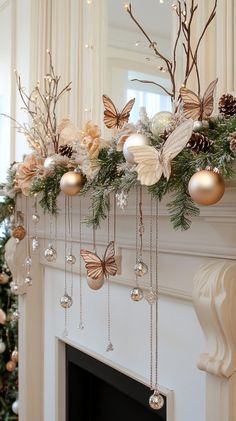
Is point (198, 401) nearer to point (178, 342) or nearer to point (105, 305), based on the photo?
point (178, 342)

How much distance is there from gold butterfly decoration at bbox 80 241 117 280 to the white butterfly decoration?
0.33 metres

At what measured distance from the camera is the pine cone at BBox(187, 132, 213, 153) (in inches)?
33.8

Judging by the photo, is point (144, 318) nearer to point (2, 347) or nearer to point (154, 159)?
point (154, 159)

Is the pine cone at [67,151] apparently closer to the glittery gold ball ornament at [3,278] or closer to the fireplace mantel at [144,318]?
the fireplace mantel at [144,318]

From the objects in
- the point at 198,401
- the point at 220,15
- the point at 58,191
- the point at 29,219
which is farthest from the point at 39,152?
the point at 198,401

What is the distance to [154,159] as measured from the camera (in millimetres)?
874

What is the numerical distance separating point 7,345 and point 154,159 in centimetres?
195

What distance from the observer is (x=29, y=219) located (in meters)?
1.92

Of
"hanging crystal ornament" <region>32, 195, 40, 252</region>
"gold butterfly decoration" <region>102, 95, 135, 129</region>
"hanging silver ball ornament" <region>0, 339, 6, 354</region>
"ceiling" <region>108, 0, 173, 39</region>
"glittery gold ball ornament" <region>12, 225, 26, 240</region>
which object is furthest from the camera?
"hanging silver ball ornament" <region>0, 339, 6, 354</region>

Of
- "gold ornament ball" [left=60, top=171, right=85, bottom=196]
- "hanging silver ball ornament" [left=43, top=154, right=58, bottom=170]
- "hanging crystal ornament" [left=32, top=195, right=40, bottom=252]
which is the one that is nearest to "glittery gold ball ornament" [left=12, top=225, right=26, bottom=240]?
"hanging crystal ornament" [left=32, top=195, right=40, bottom=252]

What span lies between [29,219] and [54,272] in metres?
0.26

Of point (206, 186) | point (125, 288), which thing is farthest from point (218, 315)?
point (125, 288)

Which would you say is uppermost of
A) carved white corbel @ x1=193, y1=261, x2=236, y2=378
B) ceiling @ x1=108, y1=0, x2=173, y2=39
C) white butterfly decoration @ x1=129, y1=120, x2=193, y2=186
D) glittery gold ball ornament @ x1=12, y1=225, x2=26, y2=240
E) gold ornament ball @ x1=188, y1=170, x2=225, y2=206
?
ceiling @ x1=108, y1=0, x2=173, y2=39

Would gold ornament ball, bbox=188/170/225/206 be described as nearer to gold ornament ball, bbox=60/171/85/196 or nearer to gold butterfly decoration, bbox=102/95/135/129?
gold butterfly decoration, bbox=102/95/135/129
